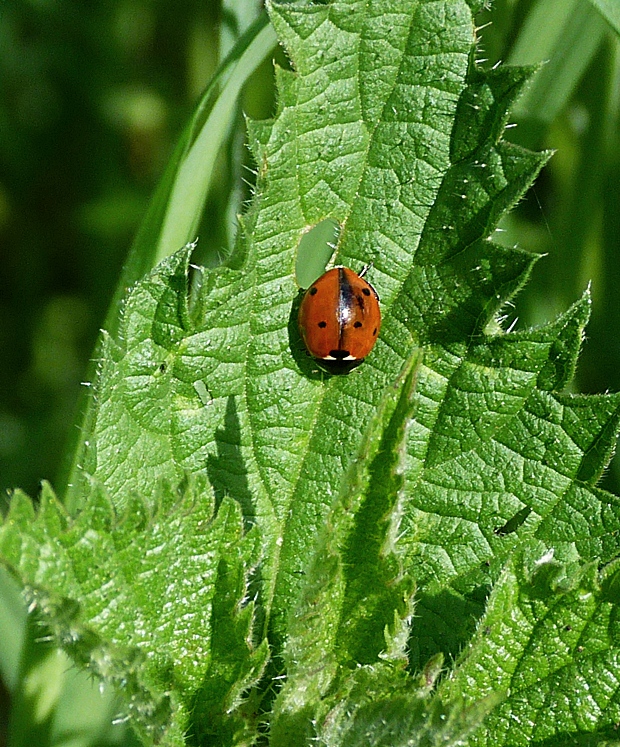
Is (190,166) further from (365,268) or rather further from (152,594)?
(152,594)

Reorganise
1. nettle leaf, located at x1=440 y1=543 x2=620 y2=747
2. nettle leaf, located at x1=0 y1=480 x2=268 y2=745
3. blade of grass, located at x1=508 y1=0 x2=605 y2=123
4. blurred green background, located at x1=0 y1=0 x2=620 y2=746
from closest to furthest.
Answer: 1. nettle leaf, located at x1=0 y1=480 x2=268 y2=745
2. nettle leaf, located at x1=440 y1=543 x2=620 y2=747
3. blade of grass, located at x1=508 y1=0 x2=605 y2=123
4. blurred green background, located at x1=0 y1=0 x2=620 y2=746

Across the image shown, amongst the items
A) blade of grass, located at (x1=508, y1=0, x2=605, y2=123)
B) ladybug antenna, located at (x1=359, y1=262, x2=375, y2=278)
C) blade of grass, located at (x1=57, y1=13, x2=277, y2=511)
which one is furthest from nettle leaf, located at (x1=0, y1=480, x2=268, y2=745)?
blade of grass, located at (x1=508, y1=0, x2=605, y2=123)

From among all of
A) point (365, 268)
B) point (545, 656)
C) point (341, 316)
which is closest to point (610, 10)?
point (365, 268)

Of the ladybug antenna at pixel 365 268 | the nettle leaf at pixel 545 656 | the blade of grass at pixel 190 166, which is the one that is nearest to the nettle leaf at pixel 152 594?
the nettle leaf at pixel 545 656

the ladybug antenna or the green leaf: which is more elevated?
the green leaf

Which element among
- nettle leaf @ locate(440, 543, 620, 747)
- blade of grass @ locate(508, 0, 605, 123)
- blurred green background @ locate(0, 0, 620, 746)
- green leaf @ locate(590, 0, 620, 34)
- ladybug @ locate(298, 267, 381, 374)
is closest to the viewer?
nettle leaf @ locate(440, 543, 620, 747)

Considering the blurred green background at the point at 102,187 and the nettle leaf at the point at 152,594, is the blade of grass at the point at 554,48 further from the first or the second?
the nettle leaf at the point at 152,594

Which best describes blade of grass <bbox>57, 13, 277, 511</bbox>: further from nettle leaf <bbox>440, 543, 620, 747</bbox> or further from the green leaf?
nettle leaf <bbox>440, 543, 620, 747</bbox>
